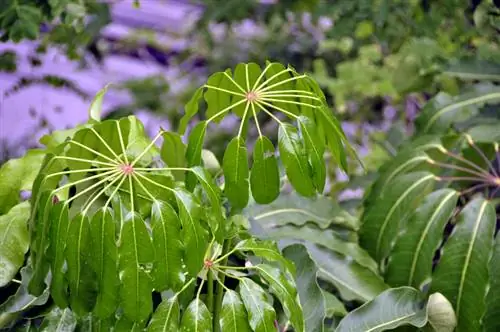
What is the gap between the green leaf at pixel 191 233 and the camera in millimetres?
571

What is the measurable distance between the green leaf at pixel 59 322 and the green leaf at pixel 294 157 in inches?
11.4

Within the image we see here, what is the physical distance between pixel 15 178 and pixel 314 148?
410mm

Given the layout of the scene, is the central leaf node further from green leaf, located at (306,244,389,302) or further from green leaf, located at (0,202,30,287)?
green leaf, located at (306,244,389,302)

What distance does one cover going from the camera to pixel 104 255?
57cm

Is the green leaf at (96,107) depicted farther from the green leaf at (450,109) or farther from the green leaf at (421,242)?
the green leaf at (450,109)

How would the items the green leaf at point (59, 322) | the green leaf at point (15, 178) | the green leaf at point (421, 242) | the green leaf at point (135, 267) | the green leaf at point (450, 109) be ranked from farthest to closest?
the green leaf at point (450, 109) < the green leaf at point (421, 242) < the green leaf at point (15, 178) < the green leaf at point (59, 322) < the green leaf at point (135, 267)

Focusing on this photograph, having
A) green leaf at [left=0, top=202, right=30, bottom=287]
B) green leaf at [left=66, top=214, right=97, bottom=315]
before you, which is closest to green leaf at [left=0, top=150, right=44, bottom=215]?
green leaf at [left=0, top=202, right=30, bottom=287]

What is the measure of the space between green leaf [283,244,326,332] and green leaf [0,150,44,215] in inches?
13.6

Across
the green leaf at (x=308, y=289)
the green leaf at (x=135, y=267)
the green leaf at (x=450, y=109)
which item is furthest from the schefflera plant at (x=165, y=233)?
the green leaf at (x=450, y=109)

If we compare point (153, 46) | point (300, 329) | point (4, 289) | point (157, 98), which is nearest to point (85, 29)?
point (4, 289)

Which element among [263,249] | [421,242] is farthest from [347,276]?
[263,249]

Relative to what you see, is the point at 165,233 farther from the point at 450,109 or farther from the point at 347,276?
the point at 450,109

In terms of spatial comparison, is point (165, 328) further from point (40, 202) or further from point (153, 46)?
point (153, 46)

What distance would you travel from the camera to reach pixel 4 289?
81 cm
